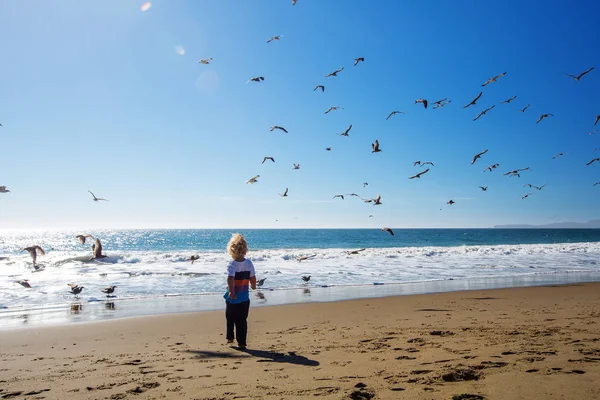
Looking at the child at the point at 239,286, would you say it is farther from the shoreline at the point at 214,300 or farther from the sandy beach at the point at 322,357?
the shoreline at the point at 214,300

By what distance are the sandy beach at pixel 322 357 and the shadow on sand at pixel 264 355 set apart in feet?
0.05

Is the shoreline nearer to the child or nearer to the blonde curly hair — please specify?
the child

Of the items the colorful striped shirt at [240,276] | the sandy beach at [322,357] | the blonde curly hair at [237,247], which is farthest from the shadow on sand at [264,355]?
the blonde curly hair at [237,247]

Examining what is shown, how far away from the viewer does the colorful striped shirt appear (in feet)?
21.1

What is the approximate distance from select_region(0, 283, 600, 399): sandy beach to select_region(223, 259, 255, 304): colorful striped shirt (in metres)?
0.84

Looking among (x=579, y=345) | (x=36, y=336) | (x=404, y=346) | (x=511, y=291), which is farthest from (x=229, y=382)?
(x=511, y=291)

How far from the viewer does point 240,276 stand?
6.49 m

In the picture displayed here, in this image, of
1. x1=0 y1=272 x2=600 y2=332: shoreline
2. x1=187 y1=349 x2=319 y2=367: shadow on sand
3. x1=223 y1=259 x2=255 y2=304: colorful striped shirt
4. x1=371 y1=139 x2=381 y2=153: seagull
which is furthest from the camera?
x1=371 y1=139 x2=381 y2=153: seagull

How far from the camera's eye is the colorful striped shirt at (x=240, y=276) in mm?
6441

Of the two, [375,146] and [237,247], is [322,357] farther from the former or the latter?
[375,146]

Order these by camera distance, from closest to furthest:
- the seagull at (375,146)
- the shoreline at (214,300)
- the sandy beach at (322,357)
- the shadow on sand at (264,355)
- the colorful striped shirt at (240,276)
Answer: the sandy beach at (322,357) → the shadow on sand at (264,355) → the colorful striped shirt at (240,276) → the shoreline at (214,300) → the seagull at (375,146)

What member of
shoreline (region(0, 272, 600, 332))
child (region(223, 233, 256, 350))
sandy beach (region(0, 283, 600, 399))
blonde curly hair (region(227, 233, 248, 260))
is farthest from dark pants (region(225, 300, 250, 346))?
shoreline (region(0, 272, 600, 332))

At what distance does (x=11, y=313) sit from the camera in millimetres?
10781

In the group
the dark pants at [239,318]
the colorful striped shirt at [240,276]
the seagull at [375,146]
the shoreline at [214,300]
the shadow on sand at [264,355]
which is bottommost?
the shoreline at [214,300]
